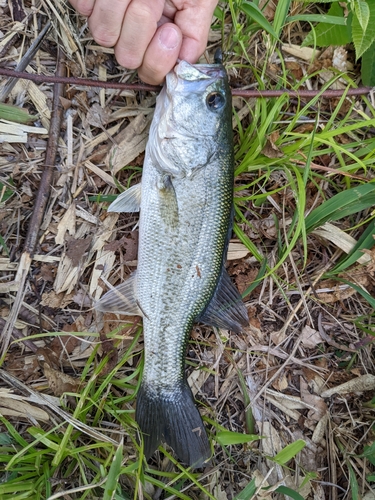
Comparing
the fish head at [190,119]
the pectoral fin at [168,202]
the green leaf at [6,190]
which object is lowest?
the green leaf at [6,190]

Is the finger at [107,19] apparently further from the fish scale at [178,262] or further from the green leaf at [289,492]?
the green leaf at [289,492]

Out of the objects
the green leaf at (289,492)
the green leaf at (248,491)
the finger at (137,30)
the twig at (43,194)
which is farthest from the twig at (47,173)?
the green leaf at (289,492)

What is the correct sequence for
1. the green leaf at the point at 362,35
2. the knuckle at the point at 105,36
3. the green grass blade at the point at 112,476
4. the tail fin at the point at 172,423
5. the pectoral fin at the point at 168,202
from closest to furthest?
the green grass blade at the point at 112,476 → the knuckle at the point at 105,36 → the green leaf at the point at 362,35 → the pectoral fin at the point at 168,202 → the tail fin at the point at 172,423

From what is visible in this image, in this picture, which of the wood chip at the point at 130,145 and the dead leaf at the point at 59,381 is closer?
the dead leaf at the point at 59,381

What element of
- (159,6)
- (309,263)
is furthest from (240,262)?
(159,6)

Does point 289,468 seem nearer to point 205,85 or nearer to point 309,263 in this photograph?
point 309,263

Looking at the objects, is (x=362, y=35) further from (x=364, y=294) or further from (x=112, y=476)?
(x=112, y=476)
